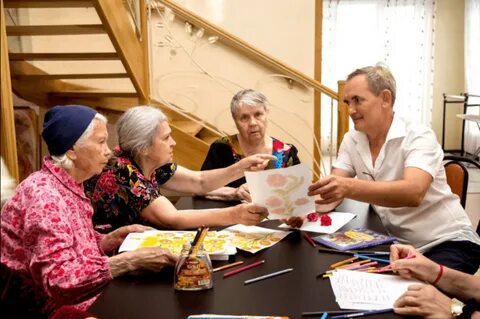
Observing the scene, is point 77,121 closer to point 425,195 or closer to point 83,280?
point 83,280

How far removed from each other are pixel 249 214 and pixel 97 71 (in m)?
3.31

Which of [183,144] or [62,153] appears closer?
[62,153]

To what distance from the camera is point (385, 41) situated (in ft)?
26.2

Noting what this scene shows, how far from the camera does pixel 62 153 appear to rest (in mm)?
1617

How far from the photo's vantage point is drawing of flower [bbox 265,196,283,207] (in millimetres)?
1758

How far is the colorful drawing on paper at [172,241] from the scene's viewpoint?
5.28 ft

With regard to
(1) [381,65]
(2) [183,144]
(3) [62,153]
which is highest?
(1) [381,65]

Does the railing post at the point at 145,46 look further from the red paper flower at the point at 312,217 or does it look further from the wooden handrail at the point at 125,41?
the red paper flower at the point at 312,217

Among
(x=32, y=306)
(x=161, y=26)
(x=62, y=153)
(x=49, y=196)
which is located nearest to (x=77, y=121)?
(x=62, y=153)

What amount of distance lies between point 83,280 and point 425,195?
1450 millimetres

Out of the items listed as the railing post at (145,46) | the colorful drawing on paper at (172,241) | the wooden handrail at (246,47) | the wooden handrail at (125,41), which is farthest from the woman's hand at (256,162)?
the wooden handrail at (246,47)

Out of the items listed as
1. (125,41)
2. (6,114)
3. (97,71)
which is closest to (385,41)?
(97,71)

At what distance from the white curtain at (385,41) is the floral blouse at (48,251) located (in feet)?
22.0

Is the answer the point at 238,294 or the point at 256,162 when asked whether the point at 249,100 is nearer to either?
the point at 256,162
